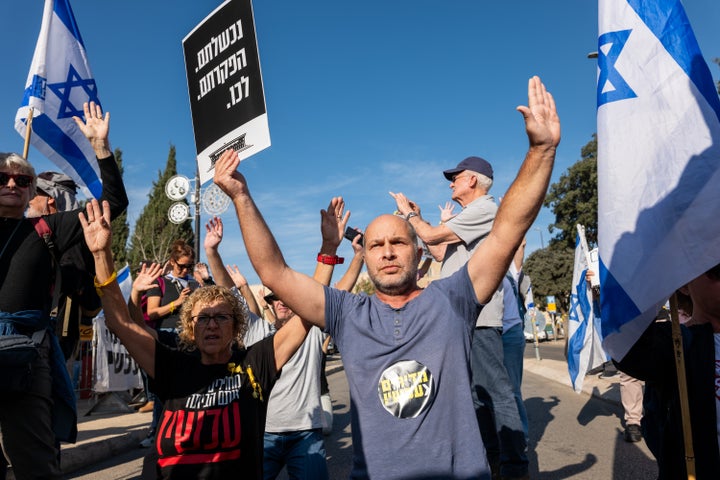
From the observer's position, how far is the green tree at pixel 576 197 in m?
39.9

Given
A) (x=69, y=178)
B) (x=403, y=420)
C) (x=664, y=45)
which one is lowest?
(x=403, y=420)

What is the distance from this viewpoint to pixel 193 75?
3.62 meters

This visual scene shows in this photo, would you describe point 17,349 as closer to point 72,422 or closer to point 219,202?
point 72,422

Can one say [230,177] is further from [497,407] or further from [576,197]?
[576,197]

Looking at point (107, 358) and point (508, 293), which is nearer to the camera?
point (508, 293)

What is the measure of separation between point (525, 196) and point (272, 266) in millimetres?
1083

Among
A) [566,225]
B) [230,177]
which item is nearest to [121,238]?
[566,225]

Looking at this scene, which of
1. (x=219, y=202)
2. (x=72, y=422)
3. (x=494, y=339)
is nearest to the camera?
(x=72, y=422)

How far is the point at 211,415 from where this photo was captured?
2.74 m

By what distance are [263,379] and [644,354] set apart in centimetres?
174

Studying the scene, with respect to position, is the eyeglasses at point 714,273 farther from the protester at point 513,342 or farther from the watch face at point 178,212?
the watch face at point 178,212

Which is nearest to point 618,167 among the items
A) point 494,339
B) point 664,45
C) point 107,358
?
point 664,45

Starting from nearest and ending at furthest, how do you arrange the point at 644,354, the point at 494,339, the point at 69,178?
the point at 644,354 → the point at 494,339 → the point at 69,178

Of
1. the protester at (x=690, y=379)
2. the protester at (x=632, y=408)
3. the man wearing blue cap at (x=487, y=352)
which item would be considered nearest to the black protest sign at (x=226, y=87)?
the man wearing blue cap at (x=487, y=352)
